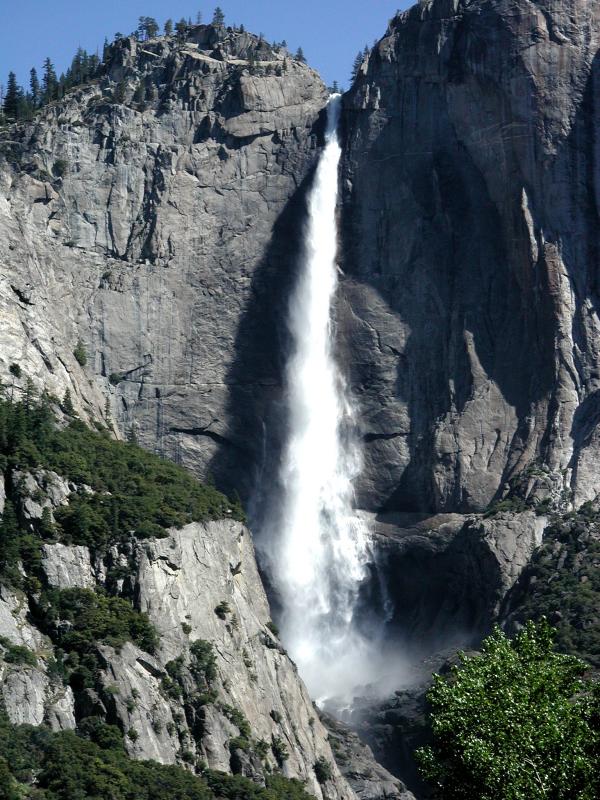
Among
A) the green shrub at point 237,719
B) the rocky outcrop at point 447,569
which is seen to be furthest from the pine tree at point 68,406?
the green shrub at point 237,719

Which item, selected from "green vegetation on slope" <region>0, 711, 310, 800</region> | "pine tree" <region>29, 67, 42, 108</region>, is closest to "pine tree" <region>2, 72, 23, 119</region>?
"pine tree" <region>29, 67, 42, 108</region>

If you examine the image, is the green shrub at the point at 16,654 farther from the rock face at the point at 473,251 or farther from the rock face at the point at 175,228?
the rock face at the point at 473,251

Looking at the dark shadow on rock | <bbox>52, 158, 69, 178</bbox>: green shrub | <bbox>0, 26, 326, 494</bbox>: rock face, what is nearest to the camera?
<bbox>0, 26, 326, 494</bbox>: rock face

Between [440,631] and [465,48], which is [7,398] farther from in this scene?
[465,48]

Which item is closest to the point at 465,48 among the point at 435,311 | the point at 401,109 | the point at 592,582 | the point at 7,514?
the point at 401,109

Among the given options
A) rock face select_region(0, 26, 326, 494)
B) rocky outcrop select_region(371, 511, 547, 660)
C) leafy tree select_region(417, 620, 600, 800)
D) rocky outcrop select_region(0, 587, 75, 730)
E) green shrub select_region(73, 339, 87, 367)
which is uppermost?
rock face select_region(0, 26, 326, 494)

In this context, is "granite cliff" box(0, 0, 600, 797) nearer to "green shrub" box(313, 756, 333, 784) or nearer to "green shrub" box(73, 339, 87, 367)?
"green shrub" box(73, 339, 87, 367)
